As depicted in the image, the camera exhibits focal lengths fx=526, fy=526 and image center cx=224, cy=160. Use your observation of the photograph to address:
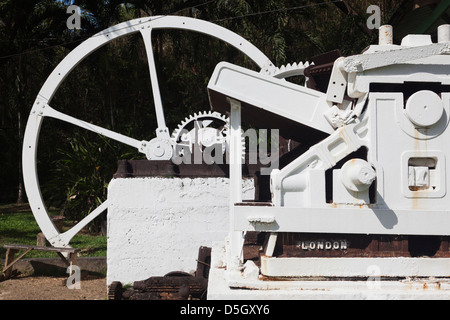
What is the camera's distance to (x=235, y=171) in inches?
159

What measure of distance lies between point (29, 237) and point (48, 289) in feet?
13.9

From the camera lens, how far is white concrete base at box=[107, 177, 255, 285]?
23.2ft

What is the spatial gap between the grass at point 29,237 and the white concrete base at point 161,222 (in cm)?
273

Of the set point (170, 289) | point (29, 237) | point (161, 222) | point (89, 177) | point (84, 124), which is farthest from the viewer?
point (89, 177)

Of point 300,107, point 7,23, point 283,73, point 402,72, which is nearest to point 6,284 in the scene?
point 283,73

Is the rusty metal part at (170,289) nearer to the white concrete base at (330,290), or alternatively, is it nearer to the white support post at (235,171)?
the white support post at (235,171)

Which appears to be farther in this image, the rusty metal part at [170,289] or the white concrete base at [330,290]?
the rusty metal part at [170,289]

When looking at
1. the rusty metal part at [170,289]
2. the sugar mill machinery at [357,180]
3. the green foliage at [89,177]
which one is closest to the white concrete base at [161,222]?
the rusty metal part at [170,289]

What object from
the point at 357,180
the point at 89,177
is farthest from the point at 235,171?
the point at 89,177

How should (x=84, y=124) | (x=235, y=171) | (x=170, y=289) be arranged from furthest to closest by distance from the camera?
(x=84, y=124) → (x=170, y=289) → (x=235, y=171)

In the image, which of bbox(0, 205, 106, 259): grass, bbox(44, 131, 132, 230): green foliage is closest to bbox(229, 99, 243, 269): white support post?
bbox(0, 205, 106, 259): grass

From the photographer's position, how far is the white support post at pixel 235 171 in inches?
153

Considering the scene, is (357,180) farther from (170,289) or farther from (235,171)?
(170,289)

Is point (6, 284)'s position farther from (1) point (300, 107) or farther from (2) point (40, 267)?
(1) point (300, 107)
